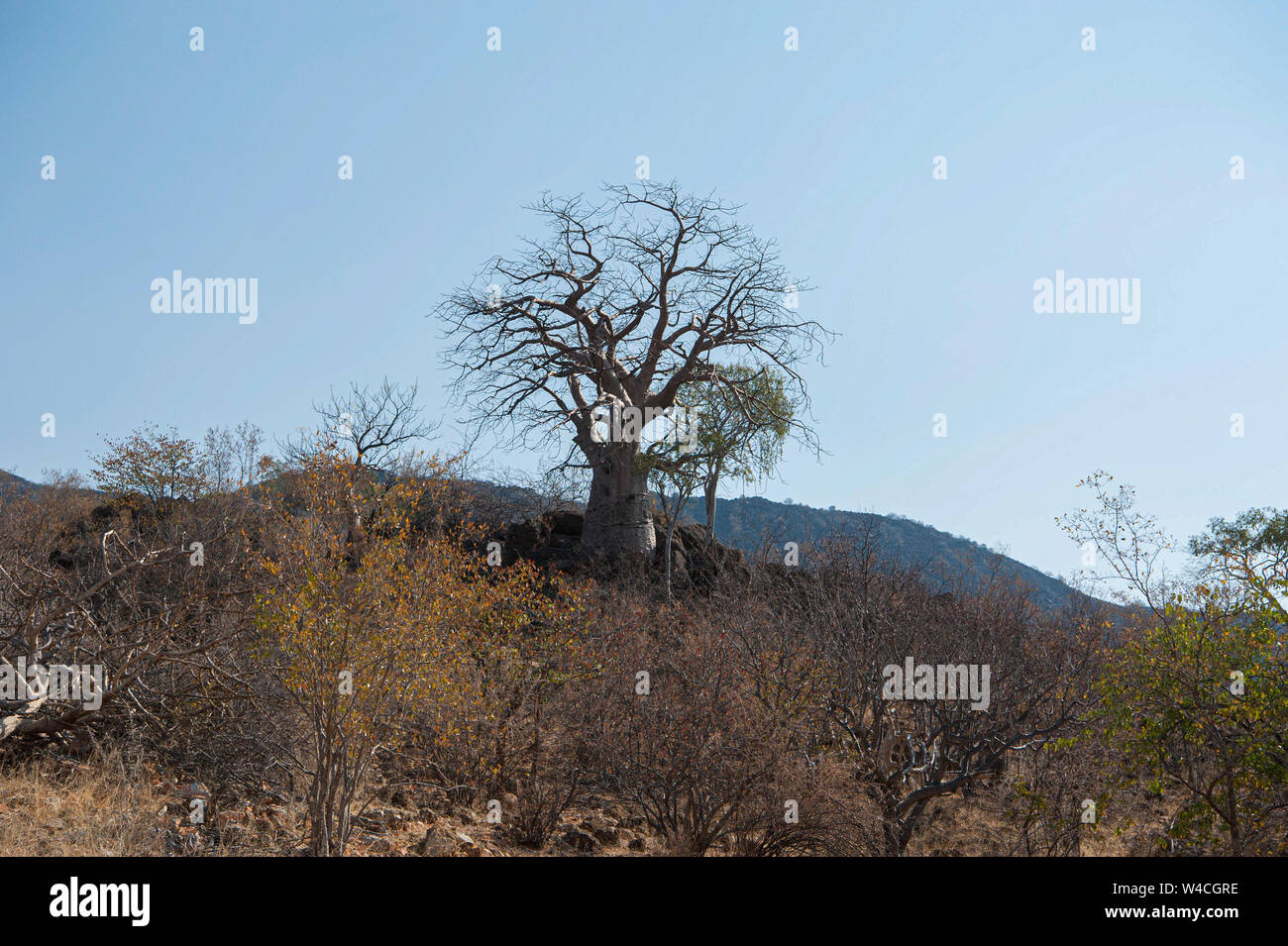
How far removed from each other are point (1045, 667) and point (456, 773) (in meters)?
6.73

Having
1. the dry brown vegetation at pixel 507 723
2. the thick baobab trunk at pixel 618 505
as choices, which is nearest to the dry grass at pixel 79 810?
the dry brown vegetation at pixel 507 723

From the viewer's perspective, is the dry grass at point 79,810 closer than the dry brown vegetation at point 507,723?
Yes

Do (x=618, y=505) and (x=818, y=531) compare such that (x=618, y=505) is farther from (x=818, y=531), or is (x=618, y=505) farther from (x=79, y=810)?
(x=79, y=810)

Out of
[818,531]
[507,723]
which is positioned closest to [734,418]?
[818,531]

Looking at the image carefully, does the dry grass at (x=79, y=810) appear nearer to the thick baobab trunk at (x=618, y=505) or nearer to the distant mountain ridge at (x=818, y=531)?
the distant mountain ridge at (x=818, y=531)

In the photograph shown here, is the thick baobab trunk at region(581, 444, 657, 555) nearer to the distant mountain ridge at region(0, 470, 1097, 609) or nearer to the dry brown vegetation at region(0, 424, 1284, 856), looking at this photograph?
the distant mountain ridge at region(0, 470, 1097, 609)

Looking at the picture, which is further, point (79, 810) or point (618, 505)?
point (618, 505)

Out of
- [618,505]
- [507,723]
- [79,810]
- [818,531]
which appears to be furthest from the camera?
[818,531]

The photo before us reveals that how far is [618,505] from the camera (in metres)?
21.9

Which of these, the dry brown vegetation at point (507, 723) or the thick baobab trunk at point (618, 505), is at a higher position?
the thick baobab trunk at point (618, 505)

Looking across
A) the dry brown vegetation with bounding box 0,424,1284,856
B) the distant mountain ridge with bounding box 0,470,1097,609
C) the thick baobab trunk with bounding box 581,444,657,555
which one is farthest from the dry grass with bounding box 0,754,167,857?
the thick baobab trunk with bounding box 581,444,657,555

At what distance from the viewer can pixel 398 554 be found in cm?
702

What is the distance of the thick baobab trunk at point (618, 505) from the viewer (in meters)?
21.7
